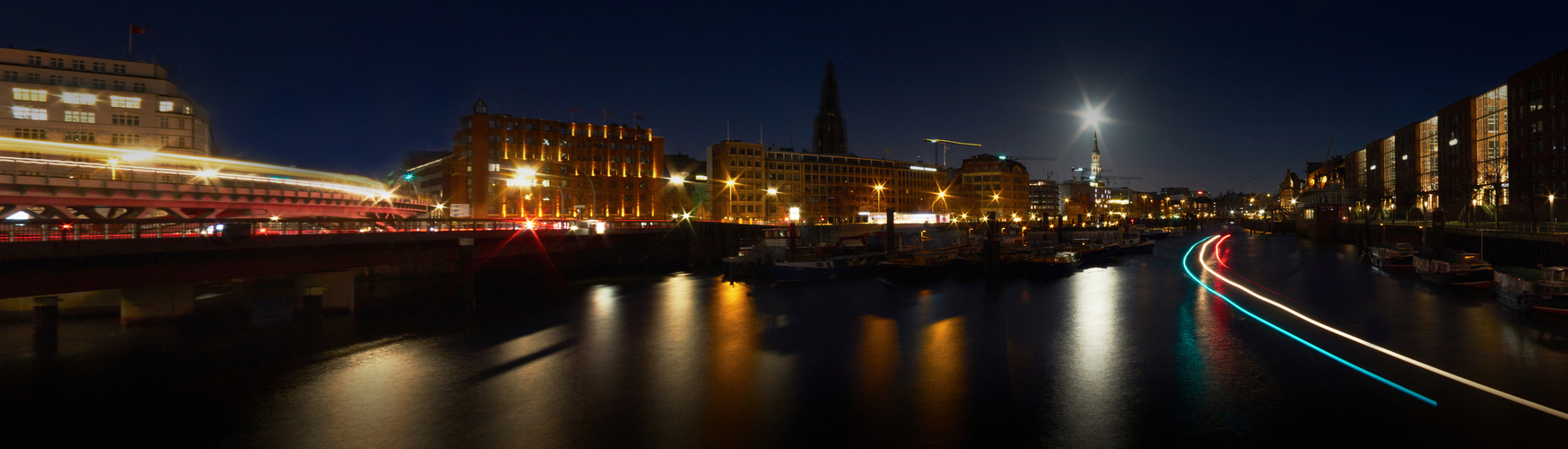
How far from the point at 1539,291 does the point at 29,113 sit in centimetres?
9617

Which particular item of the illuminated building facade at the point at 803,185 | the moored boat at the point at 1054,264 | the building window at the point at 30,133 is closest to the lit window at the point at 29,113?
the building window at the point at 30,133

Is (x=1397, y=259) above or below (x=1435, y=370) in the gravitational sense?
above

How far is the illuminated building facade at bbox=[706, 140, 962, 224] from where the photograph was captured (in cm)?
12519

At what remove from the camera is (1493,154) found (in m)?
74.3

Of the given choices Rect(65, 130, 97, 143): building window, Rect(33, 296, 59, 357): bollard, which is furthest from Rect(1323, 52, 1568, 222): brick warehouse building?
Rect(65, 130, 97, 143): building window

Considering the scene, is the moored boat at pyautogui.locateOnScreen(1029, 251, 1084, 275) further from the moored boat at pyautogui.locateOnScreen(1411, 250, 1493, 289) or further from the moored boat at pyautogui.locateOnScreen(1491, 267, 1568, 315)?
the moored boat at pyautogui.locateOnScreen(1491, 267, 1568, 315)

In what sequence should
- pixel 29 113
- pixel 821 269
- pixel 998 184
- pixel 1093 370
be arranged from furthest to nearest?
pixel 998 184, pixel 29 113, pixel 821 269, pixel 1093 370

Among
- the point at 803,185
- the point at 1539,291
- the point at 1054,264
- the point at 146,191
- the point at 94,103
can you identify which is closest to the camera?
the point at 1539,291

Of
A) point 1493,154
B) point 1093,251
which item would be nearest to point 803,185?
point 1093,251

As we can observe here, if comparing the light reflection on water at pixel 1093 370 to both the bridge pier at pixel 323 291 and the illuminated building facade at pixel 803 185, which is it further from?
the illuminated building facade at pixel 803 185

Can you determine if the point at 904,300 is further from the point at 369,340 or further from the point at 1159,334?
the point at 369,340

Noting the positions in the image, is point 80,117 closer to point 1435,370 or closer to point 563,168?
point 563,168

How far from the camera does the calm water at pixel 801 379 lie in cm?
1369

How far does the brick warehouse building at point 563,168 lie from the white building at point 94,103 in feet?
133
